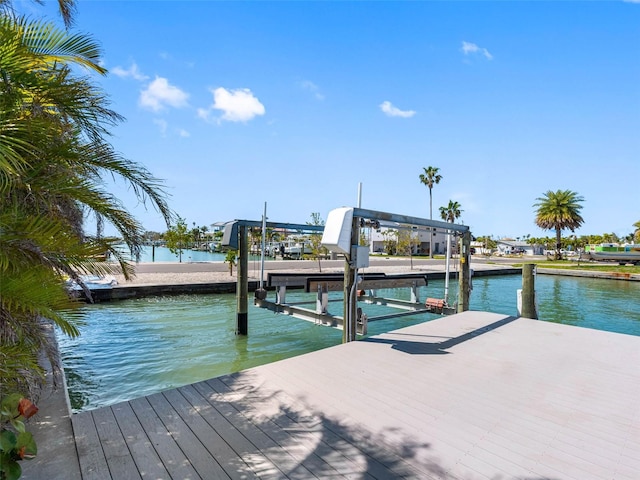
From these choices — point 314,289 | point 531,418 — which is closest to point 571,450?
point 531,418

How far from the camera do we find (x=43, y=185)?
241cm

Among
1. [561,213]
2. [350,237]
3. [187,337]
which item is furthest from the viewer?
[561,213]

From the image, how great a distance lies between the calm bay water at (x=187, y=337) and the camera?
556cm

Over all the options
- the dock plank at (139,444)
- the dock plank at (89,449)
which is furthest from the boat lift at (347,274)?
the dock plank at (89,449)

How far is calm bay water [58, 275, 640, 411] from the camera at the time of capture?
5559 millimetres

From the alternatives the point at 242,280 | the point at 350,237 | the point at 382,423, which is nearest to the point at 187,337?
the point at 242,280

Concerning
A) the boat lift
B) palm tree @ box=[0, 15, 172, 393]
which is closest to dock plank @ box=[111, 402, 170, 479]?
palm tree @ box=[0, 15, 172, 393]

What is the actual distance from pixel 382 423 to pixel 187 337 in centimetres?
615

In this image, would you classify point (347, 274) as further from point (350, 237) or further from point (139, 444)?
point (139, 444)

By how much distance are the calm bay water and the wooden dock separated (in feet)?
7.60

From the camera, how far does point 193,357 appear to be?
6625 mm

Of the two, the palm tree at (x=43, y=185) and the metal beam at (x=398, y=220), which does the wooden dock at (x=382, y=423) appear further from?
the metal beam at (x=398, y=220)

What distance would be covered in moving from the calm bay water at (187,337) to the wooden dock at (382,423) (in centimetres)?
232

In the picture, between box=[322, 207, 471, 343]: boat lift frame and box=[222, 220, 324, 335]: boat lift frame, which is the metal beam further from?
box=[222, 220, 324, 335]: boat lift frame
